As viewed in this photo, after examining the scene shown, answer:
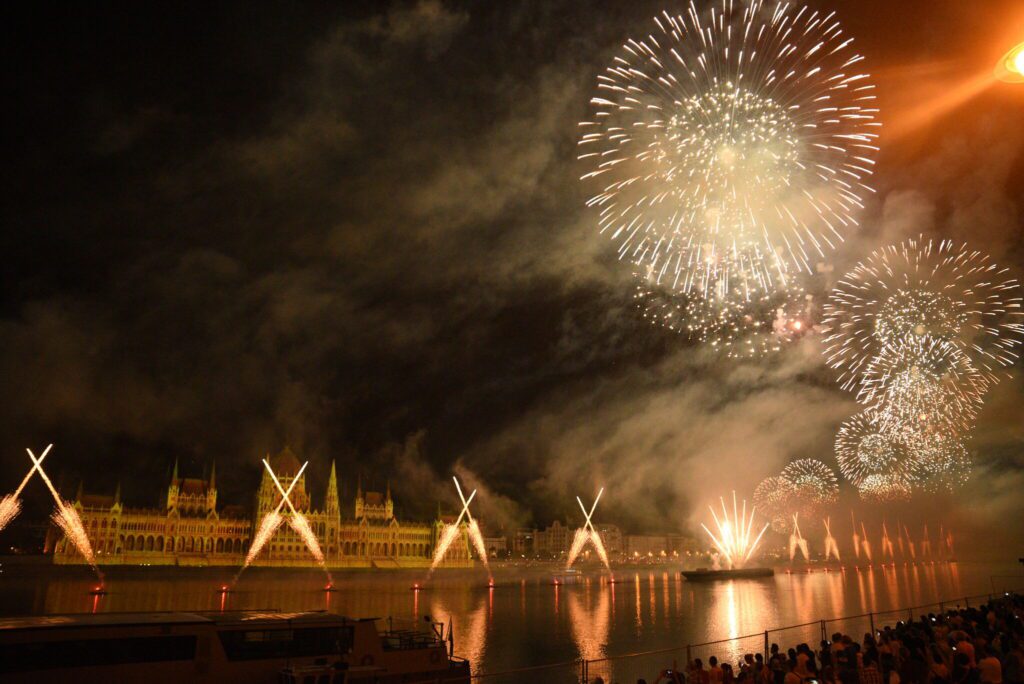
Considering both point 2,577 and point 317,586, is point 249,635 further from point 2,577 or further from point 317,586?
point 2,577

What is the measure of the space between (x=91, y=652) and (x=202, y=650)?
1993 millimetres

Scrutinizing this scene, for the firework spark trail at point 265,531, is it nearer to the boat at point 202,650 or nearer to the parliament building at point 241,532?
the parliament building at point 241,532

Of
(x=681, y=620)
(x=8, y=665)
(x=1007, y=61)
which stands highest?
(x=1007, y=61)

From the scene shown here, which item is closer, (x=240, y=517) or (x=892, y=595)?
(x=892, y=595)

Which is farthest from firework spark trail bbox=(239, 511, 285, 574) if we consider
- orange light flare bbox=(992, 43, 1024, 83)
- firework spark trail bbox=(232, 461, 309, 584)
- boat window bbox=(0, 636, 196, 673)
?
orange light flare bbox=(992, 43, 1024, 83)

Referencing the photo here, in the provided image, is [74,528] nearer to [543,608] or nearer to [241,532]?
[241,532]

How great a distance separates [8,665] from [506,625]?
107 ft

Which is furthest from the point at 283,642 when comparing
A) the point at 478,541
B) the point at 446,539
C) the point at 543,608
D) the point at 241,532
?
the point at 446,539

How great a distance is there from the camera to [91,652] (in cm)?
1302

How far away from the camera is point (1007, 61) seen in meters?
4.27

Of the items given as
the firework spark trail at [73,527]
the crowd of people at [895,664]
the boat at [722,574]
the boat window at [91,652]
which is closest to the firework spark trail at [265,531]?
the firework spark trail at [73,527]

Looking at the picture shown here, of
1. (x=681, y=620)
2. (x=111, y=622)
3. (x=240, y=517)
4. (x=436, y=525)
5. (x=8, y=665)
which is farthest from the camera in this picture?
(x=436, y=525)

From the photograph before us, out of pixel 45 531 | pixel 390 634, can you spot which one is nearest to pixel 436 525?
pixel 45 531

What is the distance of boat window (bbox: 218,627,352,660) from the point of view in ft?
47.3
